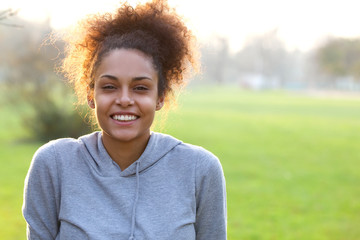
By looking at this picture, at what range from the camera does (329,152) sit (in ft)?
39.2

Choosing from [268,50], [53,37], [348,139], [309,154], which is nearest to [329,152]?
[309,154]

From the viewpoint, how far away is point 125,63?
6.86 ft

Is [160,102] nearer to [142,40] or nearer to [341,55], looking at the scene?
[142,40]

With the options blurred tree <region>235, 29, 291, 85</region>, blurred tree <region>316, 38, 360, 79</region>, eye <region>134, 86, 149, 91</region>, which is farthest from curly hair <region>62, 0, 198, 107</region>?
blurred tree <region>235, 29, 291, 85</region>

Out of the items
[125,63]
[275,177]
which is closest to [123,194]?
[125,63]

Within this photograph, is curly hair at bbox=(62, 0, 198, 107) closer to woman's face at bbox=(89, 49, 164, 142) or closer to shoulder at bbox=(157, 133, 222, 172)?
woman's face at bbox=(89, 49, 164, 142)

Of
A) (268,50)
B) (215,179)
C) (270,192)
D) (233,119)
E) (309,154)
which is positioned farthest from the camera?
(268,50)

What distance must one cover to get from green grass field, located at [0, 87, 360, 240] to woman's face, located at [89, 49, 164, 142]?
21.5 inches

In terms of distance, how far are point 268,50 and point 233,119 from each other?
58969mm

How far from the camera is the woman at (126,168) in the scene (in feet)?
6.61

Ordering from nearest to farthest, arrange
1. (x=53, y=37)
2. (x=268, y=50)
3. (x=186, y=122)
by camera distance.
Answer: (x=53, y=37), (x=186, y=122), (x=268, y=50)

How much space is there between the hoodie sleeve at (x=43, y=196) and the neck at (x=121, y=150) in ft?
0.80

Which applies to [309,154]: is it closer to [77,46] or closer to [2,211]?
[2,211]

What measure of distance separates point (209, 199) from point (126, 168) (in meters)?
0.39
